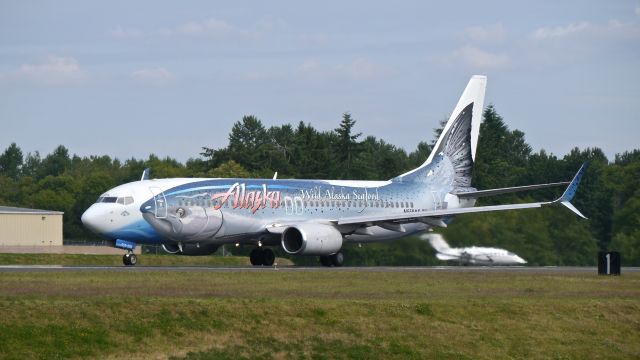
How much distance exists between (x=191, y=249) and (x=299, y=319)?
25514 mm

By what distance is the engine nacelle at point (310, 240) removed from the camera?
57906 mm

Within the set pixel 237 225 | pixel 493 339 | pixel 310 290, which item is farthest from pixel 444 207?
pixel 493 339

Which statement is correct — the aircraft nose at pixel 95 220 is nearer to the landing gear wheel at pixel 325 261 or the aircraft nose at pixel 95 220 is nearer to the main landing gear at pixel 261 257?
the main landing gear at pixel 261 257

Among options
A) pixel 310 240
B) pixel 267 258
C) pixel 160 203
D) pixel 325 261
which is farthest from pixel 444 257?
pixel 160 203

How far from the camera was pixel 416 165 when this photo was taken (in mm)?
132875

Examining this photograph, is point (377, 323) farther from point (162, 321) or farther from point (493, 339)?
point (162, 321)

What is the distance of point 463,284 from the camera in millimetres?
45906

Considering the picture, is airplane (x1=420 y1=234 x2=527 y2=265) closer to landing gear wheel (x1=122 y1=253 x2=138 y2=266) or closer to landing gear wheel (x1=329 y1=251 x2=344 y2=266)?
landing gear wheel (x1=329 y1=251 x2=344 y2=266)

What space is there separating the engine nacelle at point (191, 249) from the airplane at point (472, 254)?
9.87 m

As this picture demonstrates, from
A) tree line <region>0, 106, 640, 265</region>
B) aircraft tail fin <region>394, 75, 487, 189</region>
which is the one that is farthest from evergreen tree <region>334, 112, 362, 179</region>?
aircraft tail fin <region>394, 75, 487, 189</region>

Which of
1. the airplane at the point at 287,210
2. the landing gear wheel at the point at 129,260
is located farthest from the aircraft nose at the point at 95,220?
the landing gear wheel at the point at 129,260

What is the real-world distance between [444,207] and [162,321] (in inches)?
1474

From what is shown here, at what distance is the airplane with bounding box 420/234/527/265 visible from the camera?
A: 200ft

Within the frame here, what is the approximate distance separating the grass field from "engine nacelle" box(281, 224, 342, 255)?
12.7m
